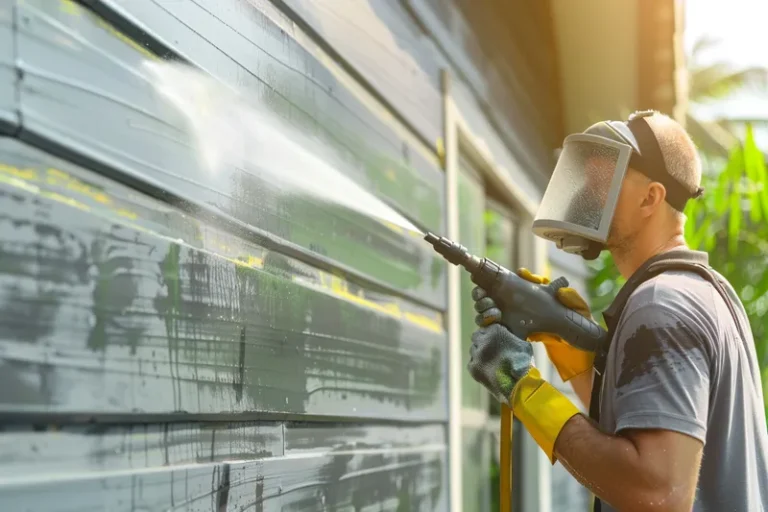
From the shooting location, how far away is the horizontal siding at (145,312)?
0.79m

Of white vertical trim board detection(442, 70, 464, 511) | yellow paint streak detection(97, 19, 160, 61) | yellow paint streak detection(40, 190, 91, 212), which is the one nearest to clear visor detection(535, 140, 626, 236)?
white vertical trim board detection(442, 70, 464, 511)

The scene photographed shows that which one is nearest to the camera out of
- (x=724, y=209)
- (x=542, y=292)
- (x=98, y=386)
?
(x=98, y=386)

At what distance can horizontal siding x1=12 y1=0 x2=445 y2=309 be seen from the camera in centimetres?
87

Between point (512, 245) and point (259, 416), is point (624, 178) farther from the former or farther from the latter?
point (512, 245)

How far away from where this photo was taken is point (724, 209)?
4008 millimetres

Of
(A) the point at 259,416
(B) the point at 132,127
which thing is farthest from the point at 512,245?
(B) the point at 132,127

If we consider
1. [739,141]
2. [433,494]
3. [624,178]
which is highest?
[739,141]

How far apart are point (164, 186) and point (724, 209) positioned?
12.0 feet

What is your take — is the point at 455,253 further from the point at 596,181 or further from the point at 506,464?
the point at 506,464

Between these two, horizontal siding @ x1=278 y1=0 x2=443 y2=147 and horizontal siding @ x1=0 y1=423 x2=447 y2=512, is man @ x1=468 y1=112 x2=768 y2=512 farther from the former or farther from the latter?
horizontal siding @ x1=278 y1=0 x2=443 y2=147

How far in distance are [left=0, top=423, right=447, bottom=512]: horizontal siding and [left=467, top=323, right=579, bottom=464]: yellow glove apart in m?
0.35

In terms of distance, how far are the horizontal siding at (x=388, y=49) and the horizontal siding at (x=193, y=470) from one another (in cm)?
86

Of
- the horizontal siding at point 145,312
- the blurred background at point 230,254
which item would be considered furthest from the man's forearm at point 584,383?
the horizontal siding at point 145,312

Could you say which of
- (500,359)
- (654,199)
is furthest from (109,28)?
(654,199)
